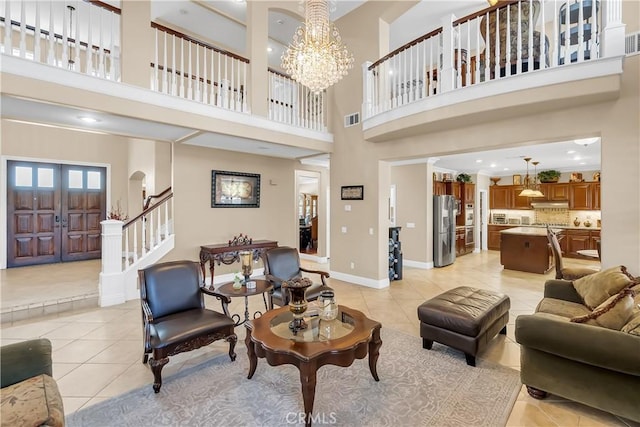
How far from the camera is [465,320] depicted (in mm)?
2812

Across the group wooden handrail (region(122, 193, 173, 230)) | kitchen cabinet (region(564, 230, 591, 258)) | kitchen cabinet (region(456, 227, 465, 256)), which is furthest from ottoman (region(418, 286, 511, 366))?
kitchen cabinet (region(564, 230, 591, 258))

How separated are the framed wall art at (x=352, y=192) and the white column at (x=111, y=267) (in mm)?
3928

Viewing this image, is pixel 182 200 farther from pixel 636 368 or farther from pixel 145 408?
pixel 636 368

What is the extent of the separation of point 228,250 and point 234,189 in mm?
1372

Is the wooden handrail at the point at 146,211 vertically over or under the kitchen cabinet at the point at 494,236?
over

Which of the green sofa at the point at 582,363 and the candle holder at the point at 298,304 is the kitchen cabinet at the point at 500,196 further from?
the candle holder at the point at 298,304

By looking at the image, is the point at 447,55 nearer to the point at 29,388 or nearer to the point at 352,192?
the point at 352,192

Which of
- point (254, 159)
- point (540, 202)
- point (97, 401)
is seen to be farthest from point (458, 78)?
point (540, 202)

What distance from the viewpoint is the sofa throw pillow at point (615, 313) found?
6.98 feet

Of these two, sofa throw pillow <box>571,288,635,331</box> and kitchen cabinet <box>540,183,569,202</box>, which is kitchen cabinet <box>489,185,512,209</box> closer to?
kitchen cabinet <box>540,183,569,202</box>

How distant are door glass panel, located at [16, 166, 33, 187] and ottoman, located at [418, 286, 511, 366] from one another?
26.5 ft

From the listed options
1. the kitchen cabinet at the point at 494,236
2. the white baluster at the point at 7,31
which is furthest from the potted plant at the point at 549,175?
the white baluster at the point at 7,31

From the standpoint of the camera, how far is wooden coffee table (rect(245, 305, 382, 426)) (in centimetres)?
198

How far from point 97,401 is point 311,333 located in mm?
1734
